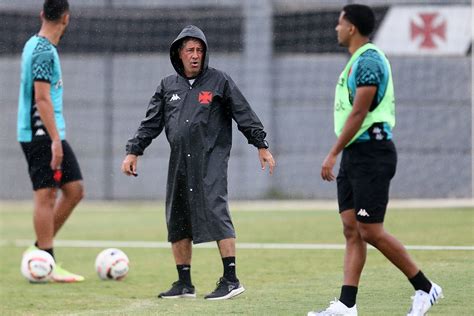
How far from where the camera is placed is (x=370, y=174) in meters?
7.06

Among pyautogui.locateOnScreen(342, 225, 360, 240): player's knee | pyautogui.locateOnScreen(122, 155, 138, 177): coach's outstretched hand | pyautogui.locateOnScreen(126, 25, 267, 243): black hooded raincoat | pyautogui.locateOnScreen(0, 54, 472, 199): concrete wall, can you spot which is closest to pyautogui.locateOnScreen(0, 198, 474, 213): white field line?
pyautogui.locateOnScreen(0, 54, 472, 199): concrete wall

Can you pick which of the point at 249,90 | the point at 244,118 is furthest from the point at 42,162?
the point at 249,90

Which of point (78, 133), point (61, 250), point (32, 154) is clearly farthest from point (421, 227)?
point (78, 133)

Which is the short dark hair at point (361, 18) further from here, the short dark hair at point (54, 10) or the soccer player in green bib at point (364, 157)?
the short dark hair at point (54, 10)

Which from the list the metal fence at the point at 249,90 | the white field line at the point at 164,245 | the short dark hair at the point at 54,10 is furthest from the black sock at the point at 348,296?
the metal fence at the point at 249,90

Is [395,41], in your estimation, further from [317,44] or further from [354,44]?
[354,44]

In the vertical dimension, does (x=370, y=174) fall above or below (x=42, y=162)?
above

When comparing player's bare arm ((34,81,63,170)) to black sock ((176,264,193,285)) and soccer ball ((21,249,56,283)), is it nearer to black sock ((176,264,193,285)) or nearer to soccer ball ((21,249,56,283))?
soccer ball ((21,249,56,283))

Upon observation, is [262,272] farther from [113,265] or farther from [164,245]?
[164,245]

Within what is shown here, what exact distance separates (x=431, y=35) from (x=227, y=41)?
12.7 feet

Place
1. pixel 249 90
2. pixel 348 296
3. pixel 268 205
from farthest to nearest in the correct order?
pixel 249 90 < pixel 268 205 < pixel 348 296

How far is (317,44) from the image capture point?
66.9 ft

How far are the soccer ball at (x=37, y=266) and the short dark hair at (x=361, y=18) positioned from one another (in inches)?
155

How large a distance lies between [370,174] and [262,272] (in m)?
3.26
